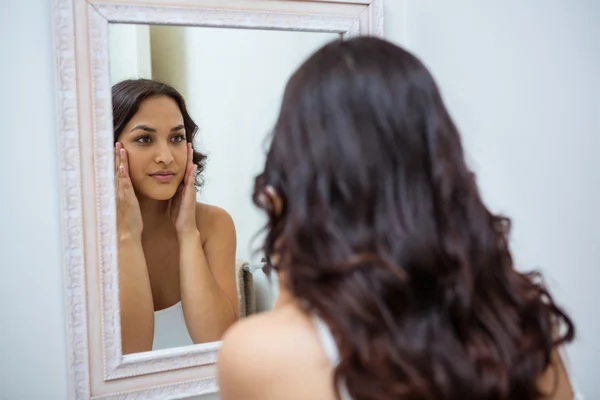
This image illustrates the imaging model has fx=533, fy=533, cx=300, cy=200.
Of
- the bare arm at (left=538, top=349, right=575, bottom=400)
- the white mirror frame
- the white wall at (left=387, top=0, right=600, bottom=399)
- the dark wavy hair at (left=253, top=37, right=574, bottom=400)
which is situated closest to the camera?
the dark wavy hair at (left=253, top=37, right=574, bottom=400)

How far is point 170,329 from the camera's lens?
1.09 metres

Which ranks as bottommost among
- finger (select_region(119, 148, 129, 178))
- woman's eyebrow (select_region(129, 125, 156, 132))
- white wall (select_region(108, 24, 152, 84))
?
finger (select_region(119, 148, 129, 178))

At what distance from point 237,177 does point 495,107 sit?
2.22ft

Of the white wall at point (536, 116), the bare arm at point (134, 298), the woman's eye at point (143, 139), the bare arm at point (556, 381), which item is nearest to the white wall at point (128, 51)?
the woman's eye at point (143, 139)

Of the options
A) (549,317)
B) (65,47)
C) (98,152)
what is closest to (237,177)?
(98,152)

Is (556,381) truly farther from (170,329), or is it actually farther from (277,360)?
(170,329)

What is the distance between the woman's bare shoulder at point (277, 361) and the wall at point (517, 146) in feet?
1.97

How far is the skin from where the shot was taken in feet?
1.88

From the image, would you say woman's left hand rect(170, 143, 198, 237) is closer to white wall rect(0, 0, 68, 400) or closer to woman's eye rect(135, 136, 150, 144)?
woman's eye rect(135, 136, 150, 144)

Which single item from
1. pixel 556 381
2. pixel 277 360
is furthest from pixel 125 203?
pixel 556 381

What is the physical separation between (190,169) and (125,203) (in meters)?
0.14

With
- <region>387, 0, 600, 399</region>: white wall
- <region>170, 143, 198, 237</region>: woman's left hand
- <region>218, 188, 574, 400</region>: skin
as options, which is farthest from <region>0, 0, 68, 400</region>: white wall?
<region>387, 0, 600, 399</region>: white wall

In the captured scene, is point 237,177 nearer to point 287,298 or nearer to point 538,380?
point 287,298

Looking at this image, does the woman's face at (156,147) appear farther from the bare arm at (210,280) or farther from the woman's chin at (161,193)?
the bare arm at (210,280)
